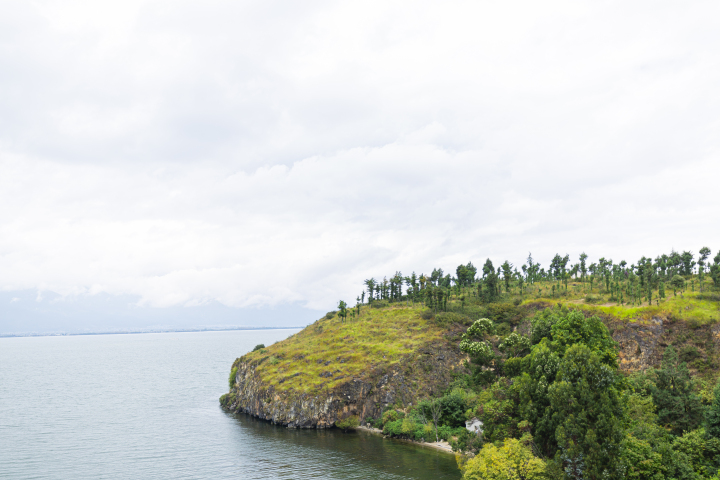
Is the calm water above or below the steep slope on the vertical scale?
below

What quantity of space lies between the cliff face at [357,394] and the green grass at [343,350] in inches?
83.3

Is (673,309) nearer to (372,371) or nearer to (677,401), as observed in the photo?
(677,401)

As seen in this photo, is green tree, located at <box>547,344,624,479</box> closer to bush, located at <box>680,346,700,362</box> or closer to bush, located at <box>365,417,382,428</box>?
bush, located at <box>365,417,382,428</box>

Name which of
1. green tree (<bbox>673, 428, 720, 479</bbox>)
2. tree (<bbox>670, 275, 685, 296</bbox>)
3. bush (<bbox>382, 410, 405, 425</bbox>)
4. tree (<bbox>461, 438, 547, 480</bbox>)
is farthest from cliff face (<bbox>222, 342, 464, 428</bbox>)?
tree (<bbox>670, 275, 685, 296</bbox>)

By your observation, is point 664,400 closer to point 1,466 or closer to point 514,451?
point 514,451

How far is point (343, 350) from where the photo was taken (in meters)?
142

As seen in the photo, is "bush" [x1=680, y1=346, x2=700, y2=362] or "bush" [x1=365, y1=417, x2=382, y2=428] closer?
"bush" [x1=680, y1=346, x2=700, y2=362]

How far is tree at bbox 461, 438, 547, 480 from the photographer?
199 feet

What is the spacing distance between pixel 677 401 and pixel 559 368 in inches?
966

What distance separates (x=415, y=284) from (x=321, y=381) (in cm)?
8814

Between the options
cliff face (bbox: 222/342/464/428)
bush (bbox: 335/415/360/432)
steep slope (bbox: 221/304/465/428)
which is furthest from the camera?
steep slope (bbox: 221/304/465/428)

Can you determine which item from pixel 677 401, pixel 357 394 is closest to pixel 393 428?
pixel 357 394

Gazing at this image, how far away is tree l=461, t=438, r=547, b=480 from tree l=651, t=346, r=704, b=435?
2744cm

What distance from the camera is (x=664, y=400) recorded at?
240ft
